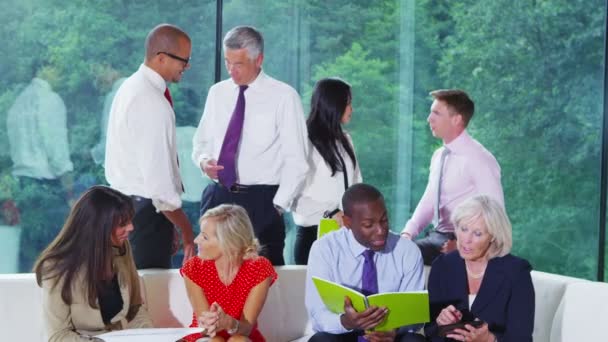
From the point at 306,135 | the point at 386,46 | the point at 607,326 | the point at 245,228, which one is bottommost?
the point at 607,326

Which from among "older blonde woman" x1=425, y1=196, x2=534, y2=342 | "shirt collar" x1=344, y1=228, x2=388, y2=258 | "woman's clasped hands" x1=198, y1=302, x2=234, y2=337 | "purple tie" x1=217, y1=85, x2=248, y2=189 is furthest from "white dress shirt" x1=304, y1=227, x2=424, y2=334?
"purple tie" x1=217, y1=85, x2=248, y2=189

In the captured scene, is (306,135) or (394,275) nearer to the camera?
(394,275)

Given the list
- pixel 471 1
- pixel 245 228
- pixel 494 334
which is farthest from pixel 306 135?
pixel 471 1

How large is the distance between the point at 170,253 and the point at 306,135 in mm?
832

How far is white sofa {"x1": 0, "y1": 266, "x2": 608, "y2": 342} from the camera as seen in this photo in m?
4.26

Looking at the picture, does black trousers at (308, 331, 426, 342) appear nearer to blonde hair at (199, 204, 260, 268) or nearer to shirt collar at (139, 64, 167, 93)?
blonde hair at (199, 204, 260, 268)

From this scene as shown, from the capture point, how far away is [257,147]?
4.83 meters

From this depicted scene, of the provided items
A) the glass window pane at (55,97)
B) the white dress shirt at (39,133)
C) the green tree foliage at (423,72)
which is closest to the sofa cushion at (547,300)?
the green tree foliage at (423,72)

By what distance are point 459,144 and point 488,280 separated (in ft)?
4.47

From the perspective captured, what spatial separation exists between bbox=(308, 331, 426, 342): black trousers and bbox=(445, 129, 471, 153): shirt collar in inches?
54.9

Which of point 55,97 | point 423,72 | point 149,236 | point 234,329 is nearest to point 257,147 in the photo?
point 149,236

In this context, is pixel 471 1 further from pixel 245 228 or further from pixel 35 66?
pixel 245 228

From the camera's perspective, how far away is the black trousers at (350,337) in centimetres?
402

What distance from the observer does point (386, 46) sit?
705 cm
